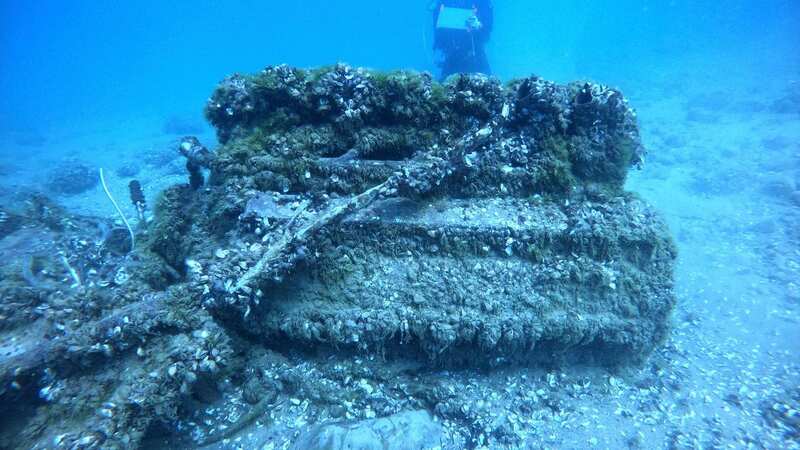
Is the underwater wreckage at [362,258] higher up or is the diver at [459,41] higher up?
the diver at [459,41]

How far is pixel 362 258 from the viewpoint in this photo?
5172mm

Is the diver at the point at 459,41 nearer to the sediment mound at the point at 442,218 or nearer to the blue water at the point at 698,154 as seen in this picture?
the blue water at the point at 698,154

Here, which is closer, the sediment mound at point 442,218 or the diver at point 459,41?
the sediment mound at point 442,218

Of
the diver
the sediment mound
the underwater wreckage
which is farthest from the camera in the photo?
the diver

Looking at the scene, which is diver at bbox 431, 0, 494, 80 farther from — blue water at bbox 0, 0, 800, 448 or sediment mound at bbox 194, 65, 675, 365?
sediment mound at bbox 194, 65, 675, 365

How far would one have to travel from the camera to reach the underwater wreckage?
422cm

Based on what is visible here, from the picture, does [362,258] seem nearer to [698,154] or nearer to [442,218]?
[442,218]

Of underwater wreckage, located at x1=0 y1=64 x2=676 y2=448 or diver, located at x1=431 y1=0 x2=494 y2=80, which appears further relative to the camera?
diver, located at x1=431 y1=0 x2=494 y2=80

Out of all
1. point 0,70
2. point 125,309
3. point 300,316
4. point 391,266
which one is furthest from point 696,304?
point 0,70

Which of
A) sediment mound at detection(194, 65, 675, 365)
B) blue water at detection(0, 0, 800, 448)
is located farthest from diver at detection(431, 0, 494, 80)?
sediment mound at detection(194, 65, 675, 365)

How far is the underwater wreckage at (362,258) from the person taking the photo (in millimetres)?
4217

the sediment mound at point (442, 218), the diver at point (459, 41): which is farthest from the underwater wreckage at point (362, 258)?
the diver at point (459, 41)

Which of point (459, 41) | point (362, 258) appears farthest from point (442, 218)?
point (459, 41)

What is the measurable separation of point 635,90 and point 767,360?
3617 cm
